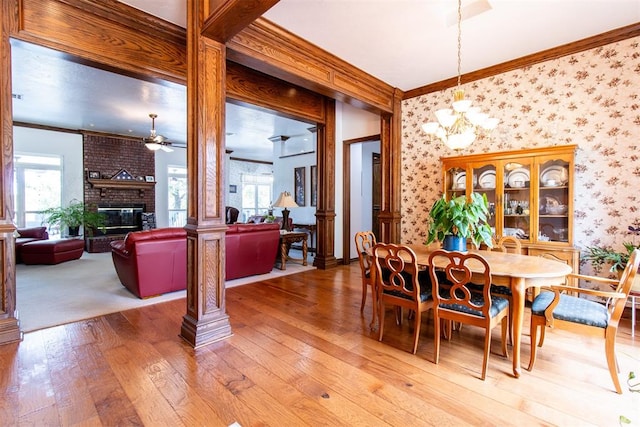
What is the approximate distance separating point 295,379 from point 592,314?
6.63 ft

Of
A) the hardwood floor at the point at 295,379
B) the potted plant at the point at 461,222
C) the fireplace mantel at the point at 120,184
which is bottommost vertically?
the hardwood floor at the point at 295,379

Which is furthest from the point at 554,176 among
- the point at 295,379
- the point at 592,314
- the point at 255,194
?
the point at 255,194

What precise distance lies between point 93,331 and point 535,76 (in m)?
5.55

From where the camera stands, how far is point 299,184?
784cm

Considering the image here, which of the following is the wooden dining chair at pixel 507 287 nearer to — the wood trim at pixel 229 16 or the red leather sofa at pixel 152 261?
the wood trim at pixel 229 16

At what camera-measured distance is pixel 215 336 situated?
262 centimetres

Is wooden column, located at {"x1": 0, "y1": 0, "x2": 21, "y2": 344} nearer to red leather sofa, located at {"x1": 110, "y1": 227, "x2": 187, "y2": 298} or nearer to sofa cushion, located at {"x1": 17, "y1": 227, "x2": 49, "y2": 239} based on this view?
red leather sofa, located at {"x1": 110, "y1": 227, "x2": 187, "y2": 298}

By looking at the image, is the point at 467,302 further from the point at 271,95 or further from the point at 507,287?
the point at 271,95

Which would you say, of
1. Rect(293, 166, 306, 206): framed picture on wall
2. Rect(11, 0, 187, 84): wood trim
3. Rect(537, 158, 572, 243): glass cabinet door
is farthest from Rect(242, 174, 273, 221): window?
Rect(537, 158, 572, 243): glass cabinet door

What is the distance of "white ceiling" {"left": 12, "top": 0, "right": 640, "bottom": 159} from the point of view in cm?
287

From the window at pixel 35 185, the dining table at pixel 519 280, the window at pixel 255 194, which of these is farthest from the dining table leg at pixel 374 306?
the window at pixel 255 194

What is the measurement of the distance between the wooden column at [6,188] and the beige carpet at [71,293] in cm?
31

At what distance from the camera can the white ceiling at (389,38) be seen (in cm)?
287

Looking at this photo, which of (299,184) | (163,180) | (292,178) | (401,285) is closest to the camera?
(401,285)
